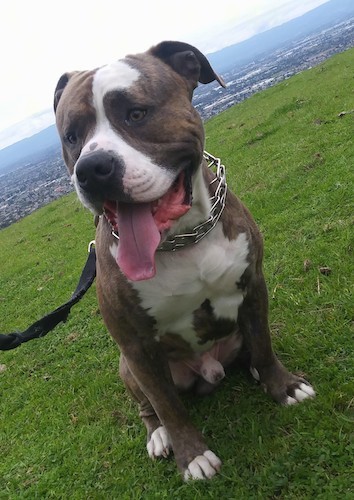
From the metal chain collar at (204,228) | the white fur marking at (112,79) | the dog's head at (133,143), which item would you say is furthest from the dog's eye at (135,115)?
the metal chain collar at (204,228)

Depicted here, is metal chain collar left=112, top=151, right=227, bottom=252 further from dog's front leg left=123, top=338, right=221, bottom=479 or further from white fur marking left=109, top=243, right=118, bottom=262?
dog's front leg left=123, top=338, right=221, bottom=479

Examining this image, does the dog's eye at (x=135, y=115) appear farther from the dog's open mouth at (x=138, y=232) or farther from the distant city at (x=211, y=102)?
the distant city at (x=211, y=102)

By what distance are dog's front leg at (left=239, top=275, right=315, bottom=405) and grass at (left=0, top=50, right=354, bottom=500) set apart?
108 mm

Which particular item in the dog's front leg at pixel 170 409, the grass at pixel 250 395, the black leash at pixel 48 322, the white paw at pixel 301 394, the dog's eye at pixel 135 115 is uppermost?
the dog's eye at pixel 135 115

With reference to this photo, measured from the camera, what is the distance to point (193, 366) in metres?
3.33

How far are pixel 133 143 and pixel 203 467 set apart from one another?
174cm

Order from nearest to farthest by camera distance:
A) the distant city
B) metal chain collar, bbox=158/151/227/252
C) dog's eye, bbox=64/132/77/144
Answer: dog's eye, bbox=64/132/77/144 → metal chain collar, bbox=158/151/227/252 → the distant city

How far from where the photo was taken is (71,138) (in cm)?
268

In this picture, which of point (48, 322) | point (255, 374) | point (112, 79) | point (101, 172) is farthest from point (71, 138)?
point (255, 374)

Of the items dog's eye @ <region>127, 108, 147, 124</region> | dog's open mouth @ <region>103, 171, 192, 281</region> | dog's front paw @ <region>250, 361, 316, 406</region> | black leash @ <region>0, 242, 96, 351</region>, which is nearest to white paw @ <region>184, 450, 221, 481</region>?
dog's front paw @ <region>250, 361, 316, 406</region>

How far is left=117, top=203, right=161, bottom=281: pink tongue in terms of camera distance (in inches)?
96.6

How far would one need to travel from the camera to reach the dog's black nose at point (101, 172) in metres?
2.27

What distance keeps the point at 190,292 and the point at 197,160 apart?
2.23 feet

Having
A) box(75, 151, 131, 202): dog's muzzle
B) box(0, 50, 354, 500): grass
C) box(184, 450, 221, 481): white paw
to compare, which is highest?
box(75, 151, 131, 202): dog's muzzle
